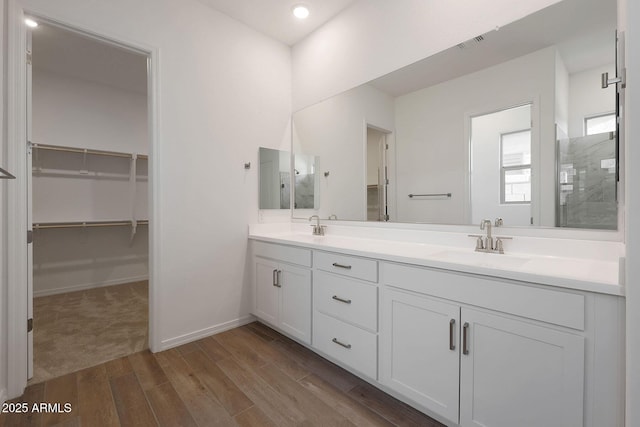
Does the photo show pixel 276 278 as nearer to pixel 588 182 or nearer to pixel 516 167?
pixel 516 167

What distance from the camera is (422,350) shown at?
143 centimetres

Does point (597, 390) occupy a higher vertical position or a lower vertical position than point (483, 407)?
higher

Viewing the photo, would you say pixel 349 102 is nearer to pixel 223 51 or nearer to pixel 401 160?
pixel 401 160

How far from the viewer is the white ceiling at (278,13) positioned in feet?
7.88

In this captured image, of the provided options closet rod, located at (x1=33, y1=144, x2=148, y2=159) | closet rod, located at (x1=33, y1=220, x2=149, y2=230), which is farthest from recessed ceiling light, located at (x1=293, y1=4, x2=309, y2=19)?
closet rod, located at (x1=33, y1=220, x2=149, y2=230)

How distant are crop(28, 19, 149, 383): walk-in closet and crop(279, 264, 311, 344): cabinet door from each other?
132 centimetres

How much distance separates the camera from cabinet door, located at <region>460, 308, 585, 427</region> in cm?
102

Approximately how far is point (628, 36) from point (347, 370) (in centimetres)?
196

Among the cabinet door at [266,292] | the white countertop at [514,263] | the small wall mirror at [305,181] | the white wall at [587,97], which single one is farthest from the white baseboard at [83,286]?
the white wall at [587,97]

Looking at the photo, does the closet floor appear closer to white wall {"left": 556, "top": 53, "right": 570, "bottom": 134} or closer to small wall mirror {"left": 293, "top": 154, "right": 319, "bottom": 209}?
small wall mirror {"left": 293, "top": 154, "right": 319, "bottom": 209}

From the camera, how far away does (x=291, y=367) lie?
1953 mm

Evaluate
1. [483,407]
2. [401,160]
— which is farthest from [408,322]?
[401,160]

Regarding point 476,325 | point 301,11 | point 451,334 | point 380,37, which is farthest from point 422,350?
point 301,11

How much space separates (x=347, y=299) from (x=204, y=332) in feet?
4.52
